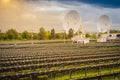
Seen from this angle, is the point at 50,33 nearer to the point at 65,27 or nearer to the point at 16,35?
the point at 16,35

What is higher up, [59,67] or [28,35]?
[28,35]

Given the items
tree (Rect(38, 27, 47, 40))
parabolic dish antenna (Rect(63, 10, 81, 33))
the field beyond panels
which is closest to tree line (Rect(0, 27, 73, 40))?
tree (Rect(38, 27, 47, 40))

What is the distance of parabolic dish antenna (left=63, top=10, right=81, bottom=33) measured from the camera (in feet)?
214

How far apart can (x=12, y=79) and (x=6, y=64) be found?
5.30 meters

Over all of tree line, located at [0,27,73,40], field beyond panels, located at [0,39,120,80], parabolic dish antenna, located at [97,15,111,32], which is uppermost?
parabolic dish antenna, located at [97,15,111,32]

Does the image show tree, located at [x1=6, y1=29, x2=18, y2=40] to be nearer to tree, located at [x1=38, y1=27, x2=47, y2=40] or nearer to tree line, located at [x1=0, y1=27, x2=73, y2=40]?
tree line, located at [x1=0, y1=27, x2=73, y2=40]

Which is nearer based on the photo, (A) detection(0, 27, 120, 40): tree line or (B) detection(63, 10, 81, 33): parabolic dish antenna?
(B) detection(63, 10, 81, 33): parabolic dish antenna

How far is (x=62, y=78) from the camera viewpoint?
1431 cm

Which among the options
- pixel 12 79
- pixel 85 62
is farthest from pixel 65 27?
pixel 12 79

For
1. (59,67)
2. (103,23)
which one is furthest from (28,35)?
(59,67)

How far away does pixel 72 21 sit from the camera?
6550 cm

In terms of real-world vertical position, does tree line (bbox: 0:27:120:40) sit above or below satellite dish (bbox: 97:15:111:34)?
below

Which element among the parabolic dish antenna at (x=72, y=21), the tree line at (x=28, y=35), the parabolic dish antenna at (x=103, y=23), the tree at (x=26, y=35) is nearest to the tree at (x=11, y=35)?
the tree line at (x=28, y=35)

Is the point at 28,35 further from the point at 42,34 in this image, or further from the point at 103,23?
the point at 103,23
